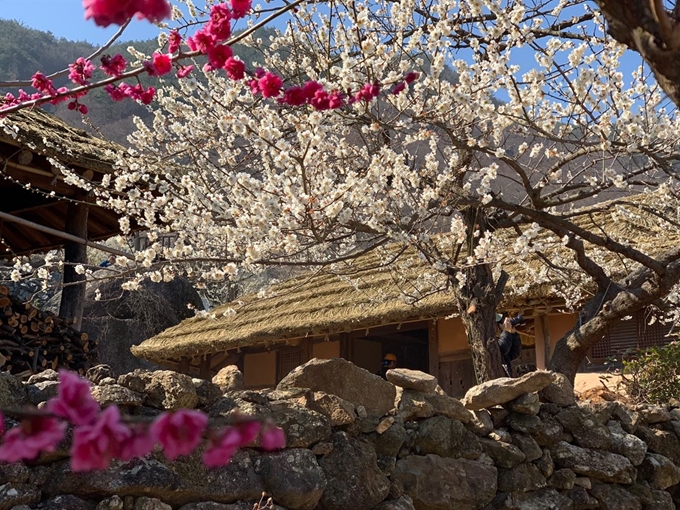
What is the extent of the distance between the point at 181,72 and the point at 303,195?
166cm

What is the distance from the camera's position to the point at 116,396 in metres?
3.94

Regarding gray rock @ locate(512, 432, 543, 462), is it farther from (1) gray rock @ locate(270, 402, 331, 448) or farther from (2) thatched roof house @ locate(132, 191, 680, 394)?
(2) thatched roof house @ locate(132, 191, 680, 394)

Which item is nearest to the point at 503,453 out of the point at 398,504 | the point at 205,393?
the point at 398,504

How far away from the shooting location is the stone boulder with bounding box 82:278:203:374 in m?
20.2

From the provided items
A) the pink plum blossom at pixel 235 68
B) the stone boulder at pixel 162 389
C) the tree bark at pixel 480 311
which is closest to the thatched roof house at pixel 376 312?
the tree bark at pixel 480 311

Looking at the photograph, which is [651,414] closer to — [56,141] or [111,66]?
[111,66]

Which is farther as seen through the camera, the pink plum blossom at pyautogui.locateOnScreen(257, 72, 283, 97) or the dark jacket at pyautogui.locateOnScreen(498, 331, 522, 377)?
the dark jacket at pyautogui.locateOnScreen(498, 331, 522, 377)

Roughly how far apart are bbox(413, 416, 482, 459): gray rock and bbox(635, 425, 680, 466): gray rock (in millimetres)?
1957

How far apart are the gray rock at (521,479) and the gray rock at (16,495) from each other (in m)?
3.24

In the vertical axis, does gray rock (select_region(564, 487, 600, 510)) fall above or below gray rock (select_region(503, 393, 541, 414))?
below

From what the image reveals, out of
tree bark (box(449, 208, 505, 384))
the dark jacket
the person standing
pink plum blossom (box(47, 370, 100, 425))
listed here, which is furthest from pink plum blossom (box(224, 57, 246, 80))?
the dark jacket

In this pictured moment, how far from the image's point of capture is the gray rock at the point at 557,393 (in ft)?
19.7

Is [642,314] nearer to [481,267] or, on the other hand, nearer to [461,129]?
[481,267]

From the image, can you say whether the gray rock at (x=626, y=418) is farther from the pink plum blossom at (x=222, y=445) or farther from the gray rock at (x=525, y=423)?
the pink plum blossom at (x=222, y=445)
